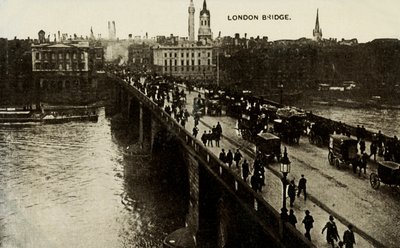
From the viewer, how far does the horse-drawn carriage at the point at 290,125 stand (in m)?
33.4

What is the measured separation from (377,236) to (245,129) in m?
18.4

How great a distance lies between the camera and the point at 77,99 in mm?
114875

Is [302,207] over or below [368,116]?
over

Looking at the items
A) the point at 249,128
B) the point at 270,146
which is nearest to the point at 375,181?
the point at 270,146

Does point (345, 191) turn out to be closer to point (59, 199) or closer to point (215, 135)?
point (215, 135)

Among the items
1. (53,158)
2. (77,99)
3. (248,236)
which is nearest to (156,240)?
(248,236)

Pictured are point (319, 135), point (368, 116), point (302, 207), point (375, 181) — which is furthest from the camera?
point (368, 116)

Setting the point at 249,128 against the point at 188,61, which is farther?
the point at 188,61

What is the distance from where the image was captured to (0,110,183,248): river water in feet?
110

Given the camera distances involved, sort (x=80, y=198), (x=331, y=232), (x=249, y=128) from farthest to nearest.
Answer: (x=80, y=198) < (x=249, y=128) < (x=331, y=232)

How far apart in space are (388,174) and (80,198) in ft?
86.9

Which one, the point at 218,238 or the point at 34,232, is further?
the point at 34,232

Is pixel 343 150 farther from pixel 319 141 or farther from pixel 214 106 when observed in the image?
Answer: pixel 214 106

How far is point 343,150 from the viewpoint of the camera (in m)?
26.1
